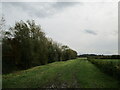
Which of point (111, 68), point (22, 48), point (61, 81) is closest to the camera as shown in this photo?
point (61, 81)

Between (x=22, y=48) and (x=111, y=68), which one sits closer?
(x=111, y=68)

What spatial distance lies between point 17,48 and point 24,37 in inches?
123

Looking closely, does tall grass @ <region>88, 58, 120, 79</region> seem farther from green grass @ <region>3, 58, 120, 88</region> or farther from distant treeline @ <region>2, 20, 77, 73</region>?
distant treeline @ <region>2, 20, 77, 73</region>

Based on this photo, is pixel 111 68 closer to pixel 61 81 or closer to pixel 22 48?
pixel 61 81

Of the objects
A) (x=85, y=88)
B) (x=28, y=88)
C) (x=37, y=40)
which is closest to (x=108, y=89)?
(x=85, y=88)

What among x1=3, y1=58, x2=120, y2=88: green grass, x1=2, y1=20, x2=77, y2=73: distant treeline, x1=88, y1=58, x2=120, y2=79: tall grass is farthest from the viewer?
x1=2, y1=20, x2=77, y2=73: distant treeline

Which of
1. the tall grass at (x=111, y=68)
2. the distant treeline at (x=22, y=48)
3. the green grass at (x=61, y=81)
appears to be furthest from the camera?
the distant treeline at (x=22, y=48)

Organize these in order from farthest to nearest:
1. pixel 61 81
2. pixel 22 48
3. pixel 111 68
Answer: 1. pixel 22 48
2. pixel 111 68
3. pixel 61 81

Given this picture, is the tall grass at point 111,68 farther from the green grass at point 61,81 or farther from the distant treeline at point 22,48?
the distant treeline at point 22,48

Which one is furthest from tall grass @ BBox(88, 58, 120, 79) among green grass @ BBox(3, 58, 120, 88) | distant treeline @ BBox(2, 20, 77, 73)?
distant treeline @ BBox(2, 20, 77, 73)

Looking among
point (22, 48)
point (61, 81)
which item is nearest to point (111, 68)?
point (61, 81)

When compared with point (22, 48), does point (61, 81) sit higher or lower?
lower

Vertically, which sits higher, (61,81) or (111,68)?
(111,68)

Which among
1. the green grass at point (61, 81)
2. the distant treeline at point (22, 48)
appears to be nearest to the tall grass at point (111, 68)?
the green grass at point (61, 81)
